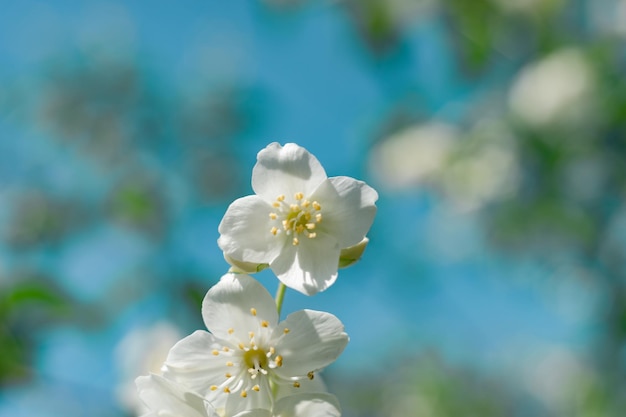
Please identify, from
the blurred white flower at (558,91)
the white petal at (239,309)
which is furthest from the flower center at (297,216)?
the blurred white flower at (558,91)

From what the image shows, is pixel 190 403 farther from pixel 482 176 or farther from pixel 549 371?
pixel 549 371

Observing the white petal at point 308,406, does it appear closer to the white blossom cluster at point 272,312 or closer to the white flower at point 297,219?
the white blossom cluster at point 272,312

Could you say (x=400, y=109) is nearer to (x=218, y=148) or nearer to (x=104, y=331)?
(x=218, y=148)

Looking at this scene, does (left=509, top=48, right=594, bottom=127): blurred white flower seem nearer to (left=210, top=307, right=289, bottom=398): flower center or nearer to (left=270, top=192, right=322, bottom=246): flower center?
(left=270, top=192, right=322, bottom=246): flower center

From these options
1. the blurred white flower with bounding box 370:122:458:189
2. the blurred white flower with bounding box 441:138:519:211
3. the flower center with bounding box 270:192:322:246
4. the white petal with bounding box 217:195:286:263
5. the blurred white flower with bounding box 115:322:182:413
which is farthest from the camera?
the blurred white flower with bounding box 370:122:458:189

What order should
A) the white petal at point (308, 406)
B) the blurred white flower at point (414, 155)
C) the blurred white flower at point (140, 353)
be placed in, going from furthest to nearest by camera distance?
the blurred white flower at point (414, 155) < the blurred white flower at point (140, 353) < the white petal at point (308, 406)

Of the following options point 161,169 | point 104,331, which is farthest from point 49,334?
point 161,169

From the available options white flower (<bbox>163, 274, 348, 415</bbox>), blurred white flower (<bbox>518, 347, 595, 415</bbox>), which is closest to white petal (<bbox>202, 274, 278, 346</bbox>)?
white flower (<bbox>163, 274, 348, 415</bbox>)
